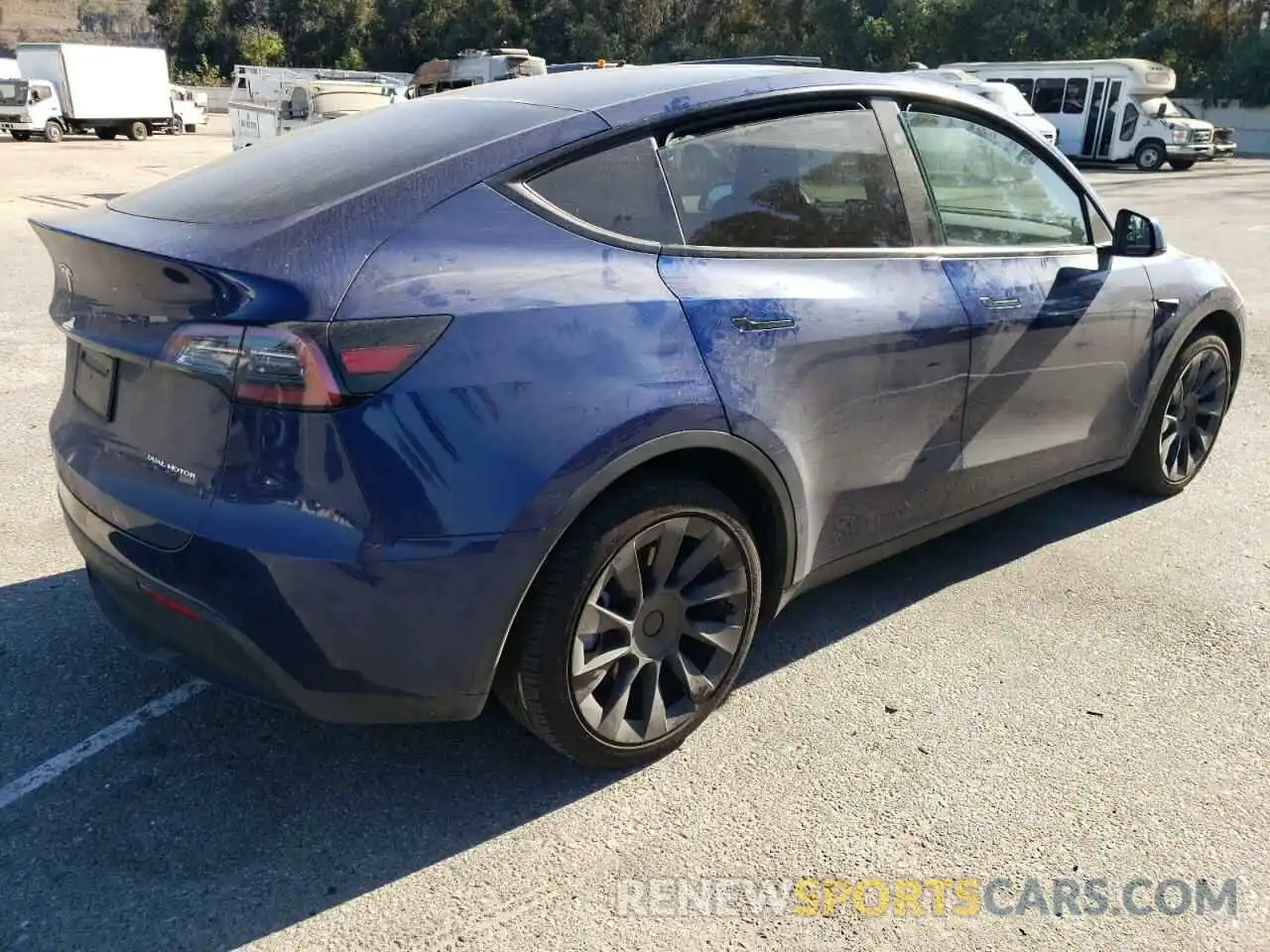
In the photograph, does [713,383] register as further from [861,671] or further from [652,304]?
[861,671]

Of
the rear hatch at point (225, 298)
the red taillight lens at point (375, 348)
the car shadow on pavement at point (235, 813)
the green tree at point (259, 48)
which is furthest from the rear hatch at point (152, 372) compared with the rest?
the green tree at point (259, 48)

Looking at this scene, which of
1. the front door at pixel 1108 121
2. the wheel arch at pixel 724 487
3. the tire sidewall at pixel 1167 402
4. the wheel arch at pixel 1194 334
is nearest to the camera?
the wheel arch at pixel 724 487

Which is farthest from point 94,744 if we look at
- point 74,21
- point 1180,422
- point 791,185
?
point 74,21

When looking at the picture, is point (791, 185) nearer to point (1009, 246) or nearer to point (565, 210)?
point (565, 210)

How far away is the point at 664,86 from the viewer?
2918 mm

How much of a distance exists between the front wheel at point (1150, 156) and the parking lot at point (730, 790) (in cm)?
2495

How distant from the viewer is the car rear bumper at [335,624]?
2.24 meters

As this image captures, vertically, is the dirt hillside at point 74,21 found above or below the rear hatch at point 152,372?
above

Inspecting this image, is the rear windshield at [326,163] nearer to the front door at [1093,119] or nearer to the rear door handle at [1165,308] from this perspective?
the rear door handle at [1165,308]

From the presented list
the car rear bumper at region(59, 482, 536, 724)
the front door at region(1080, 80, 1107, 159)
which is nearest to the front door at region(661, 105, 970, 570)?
the car rear bumper at region(59, 482, 536, 724)

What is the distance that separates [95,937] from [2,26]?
114 meters

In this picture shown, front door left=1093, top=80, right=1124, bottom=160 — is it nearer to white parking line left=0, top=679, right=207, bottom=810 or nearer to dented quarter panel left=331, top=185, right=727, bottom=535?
dented quarter panel left=331, top=185, right=727, bottom=535

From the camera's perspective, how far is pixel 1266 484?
499 cm

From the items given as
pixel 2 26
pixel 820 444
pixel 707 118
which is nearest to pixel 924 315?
pixel 820 444
